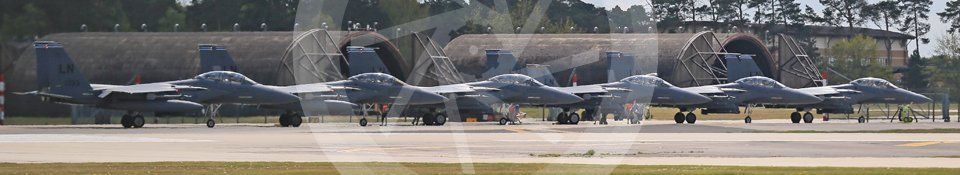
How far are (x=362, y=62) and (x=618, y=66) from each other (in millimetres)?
16479

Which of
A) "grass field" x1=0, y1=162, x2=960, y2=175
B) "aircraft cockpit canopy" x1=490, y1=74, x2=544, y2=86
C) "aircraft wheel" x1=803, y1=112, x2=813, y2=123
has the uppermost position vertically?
"aircraft cockpit canopy" x1=490, y1=74, x2=544, y2=86

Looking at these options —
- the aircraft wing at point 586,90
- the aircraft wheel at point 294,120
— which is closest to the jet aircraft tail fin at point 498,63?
the aircraft wing at point 586,90

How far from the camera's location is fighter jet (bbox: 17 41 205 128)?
57.3 m

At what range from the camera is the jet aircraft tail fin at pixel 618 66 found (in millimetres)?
80500

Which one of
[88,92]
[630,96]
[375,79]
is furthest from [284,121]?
[630,96]

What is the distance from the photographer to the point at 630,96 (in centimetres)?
6788

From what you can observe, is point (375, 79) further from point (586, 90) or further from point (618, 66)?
point (618, 66)

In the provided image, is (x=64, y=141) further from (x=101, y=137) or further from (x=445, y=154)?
(x=445, y=154)

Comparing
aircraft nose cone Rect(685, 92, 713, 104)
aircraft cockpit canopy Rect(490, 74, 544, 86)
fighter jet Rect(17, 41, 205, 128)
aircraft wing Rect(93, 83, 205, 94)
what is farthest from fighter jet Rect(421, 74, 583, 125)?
fighter jet Rect(17, 41, 205, 128)

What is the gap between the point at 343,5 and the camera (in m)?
120

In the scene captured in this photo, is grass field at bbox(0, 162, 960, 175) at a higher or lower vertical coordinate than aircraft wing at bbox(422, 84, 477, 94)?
lower

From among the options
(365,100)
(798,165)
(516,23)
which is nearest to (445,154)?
(798,165)

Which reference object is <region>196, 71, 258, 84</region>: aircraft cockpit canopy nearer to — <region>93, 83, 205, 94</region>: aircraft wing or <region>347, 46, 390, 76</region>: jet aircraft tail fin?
<region>93, 83, 205, 94</region>: aircraft wing

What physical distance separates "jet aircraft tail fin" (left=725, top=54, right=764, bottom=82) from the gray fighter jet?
2834 cm
